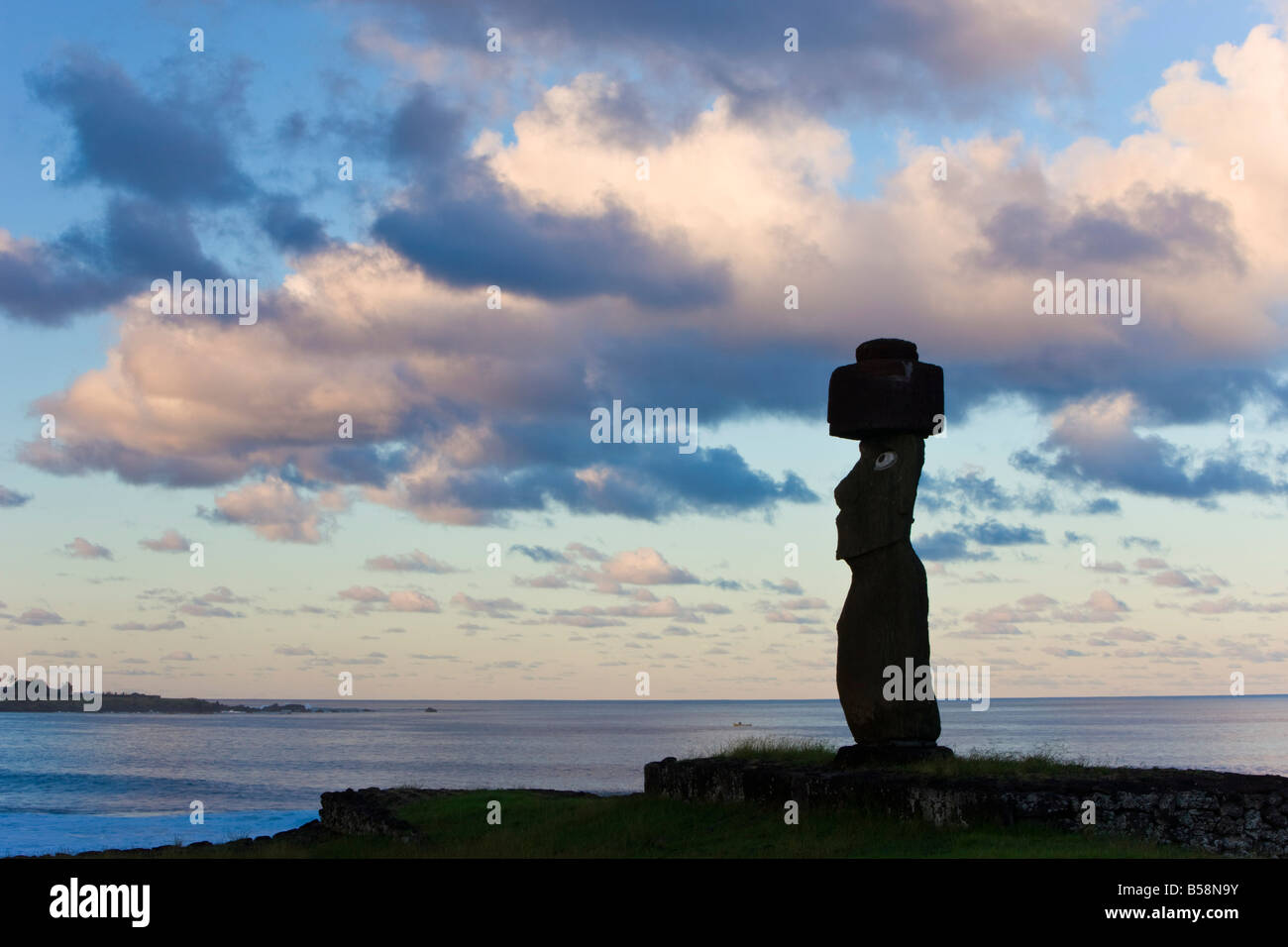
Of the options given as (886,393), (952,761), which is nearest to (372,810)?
(952,761)

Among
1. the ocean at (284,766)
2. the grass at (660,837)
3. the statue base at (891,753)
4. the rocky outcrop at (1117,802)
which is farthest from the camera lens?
the ocean at (284,766)

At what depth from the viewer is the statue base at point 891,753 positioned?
1995cm

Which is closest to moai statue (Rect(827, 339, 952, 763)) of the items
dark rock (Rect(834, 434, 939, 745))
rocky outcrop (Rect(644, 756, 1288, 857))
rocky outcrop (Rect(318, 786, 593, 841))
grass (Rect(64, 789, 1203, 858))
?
dark rock (Rect(834, 434, 939, 745))

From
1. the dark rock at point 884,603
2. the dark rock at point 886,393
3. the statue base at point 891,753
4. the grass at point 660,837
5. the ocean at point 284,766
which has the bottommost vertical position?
the ocean at point 284,766

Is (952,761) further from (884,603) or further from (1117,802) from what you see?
(1117,802)

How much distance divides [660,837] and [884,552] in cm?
563

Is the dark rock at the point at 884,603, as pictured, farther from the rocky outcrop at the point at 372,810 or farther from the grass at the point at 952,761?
the rocky outcrop at the point at 372,810

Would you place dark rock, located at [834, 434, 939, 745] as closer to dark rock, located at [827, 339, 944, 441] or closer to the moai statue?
the moai statue

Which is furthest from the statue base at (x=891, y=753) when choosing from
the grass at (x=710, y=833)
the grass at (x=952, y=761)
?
the grass at (x=710, y=833)

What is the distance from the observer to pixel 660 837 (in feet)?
65.1

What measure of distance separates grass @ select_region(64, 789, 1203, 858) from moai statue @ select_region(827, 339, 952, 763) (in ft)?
6.90

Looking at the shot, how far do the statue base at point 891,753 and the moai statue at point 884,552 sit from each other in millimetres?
20
